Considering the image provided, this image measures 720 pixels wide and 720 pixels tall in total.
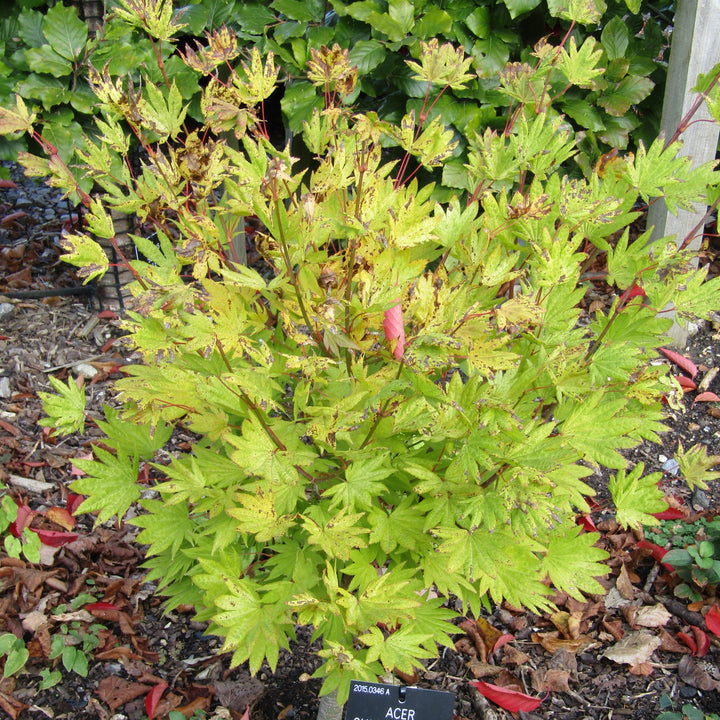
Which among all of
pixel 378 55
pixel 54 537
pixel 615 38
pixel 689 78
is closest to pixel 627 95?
pixel 615 38

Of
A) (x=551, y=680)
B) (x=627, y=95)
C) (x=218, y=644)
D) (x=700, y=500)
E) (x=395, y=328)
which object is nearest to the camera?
(x=395, y=328)

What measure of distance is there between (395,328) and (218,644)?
57.4 inches

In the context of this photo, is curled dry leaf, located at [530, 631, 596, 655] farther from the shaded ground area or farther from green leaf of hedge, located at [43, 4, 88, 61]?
green leaf of hedge, located at [43, 4, 88, 61]

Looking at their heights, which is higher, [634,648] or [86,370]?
[86,370]

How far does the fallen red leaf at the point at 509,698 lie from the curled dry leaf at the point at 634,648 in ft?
1.07

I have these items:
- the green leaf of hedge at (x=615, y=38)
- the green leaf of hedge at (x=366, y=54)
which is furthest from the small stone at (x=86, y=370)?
the green leaf of hedge at (x=615, y=38)

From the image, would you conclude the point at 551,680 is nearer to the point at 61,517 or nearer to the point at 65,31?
the point at 61,517

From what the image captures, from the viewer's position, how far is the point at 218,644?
7.60ft

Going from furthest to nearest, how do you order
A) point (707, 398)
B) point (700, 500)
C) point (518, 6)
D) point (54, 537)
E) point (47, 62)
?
point (707, 398), point (518, 6), point (47, 62), point (700, 500), point (54, 537)

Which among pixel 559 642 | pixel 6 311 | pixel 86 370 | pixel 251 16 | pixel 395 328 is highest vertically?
pixel 251 16

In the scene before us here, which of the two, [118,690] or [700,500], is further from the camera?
[700,500]

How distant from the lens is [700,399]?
3266 millimetres

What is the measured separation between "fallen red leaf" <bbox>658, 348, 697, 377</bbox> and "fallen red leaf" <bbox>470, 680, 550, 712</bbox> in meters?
1.86

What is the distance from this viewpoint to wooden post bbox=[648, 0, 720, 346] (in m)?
2.99
